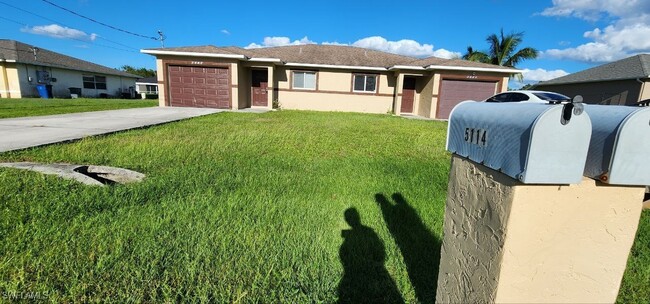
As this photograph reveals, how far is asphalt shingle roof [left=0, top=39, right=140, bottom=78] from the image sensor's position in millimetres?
26612

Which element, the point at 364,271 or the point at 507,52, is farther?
the point at 507,52

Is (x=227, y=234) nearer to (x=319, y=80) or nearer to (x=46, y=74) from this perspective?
(x=319, y=80)

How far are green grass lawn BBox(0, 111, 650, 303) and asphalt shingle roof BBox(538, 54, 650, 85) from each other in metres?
21.5

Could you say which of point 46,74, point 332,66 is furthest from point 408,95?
point 46,74

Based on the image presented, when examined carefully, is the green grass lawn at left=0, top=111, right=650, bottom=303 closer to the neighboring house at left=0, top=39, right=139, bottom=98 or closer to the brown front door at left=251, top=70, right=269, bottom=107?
the brown front door at left=251, top=70, right=269, bottom=107

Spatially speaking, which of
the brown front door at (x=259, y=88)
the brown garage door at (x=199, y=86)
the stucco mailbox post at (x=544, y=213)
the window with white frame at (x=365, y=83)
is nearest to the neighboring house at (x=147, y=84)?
the brown garage door at (x=199, y=86)

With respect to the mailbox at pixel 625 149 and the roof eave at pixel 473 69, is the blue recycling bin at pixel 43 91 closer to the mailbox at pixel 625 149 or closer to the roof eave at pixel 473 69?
the roof eave at pixel 473 69

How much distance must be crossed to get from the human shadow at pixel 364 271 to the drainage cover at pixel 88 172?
3.24 metres

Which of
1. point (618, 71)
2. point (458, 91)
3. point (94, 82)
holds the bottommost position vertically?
point (458, 91)

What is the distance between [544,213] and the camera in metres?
1.15

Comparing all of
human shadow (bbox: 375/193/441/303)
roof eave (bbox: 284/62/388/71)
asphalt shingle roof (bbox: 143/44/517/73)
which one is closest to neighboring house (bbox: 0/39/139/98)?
asphalt shingle roof (bbox: 143/44/517/73)

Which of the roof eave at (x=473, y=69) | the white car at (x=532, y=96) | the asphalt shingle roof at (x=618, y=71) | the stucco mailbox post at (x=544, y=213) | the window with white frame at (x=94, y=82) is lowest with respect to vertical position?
the stucco mailbox post at (x=544, y=213)

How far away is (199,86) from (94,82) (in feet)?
85.7

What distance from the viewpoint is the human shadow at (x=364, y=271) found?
7.41 ft
